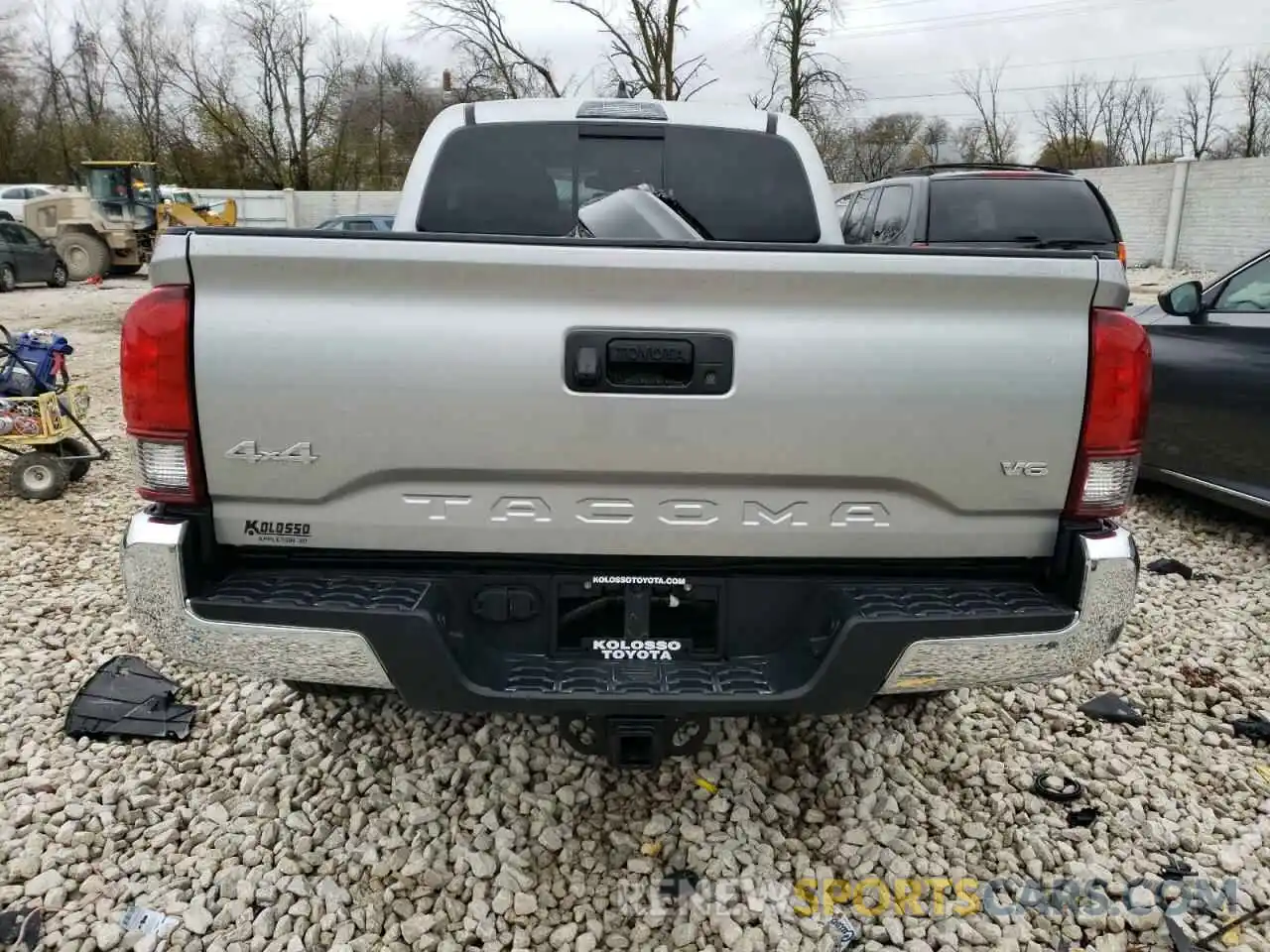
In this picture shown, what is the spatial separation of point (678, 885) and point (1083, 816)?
1.34 meters

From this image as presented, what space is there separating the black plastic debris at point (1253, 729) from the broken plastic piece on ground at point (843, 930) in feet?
6.31

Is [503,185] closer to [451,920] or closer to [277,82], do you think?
[451,920]

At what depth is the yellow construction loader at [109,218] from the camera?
965 inches

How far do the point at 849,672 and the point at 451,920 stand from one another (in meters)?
1.26

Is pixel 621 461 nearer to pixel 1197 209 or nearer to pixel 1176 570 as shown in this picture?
pixel 1176 570

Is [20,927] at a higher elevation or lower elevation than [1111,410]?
lower

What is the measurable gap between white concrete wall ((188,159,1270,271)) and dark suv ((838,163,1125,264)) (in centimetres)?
1697

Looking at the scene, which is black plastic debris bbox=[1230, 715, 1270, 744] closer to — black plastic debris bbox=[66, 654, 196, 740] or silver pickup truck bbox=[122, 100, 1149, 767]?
silver pickup truck bbox=[122, 100, 1149, 767]

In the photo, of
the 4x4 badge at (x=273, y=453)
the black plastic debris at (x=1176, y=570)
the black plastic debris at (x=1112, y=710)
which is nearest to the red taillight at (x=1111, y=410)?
the black plastic debris at (x=1112, y=710)

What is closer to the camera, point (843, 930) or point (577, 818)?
point (843, 930)

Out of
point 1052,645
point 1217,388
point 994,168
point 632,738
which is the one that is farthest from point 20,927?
point 994,168

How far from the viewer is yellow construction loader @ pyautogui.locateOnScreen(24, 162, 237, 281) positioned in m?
24.5

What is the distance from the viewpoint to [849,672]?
7.14 ft

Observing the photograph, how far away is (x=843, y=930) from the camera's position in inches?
95.7
